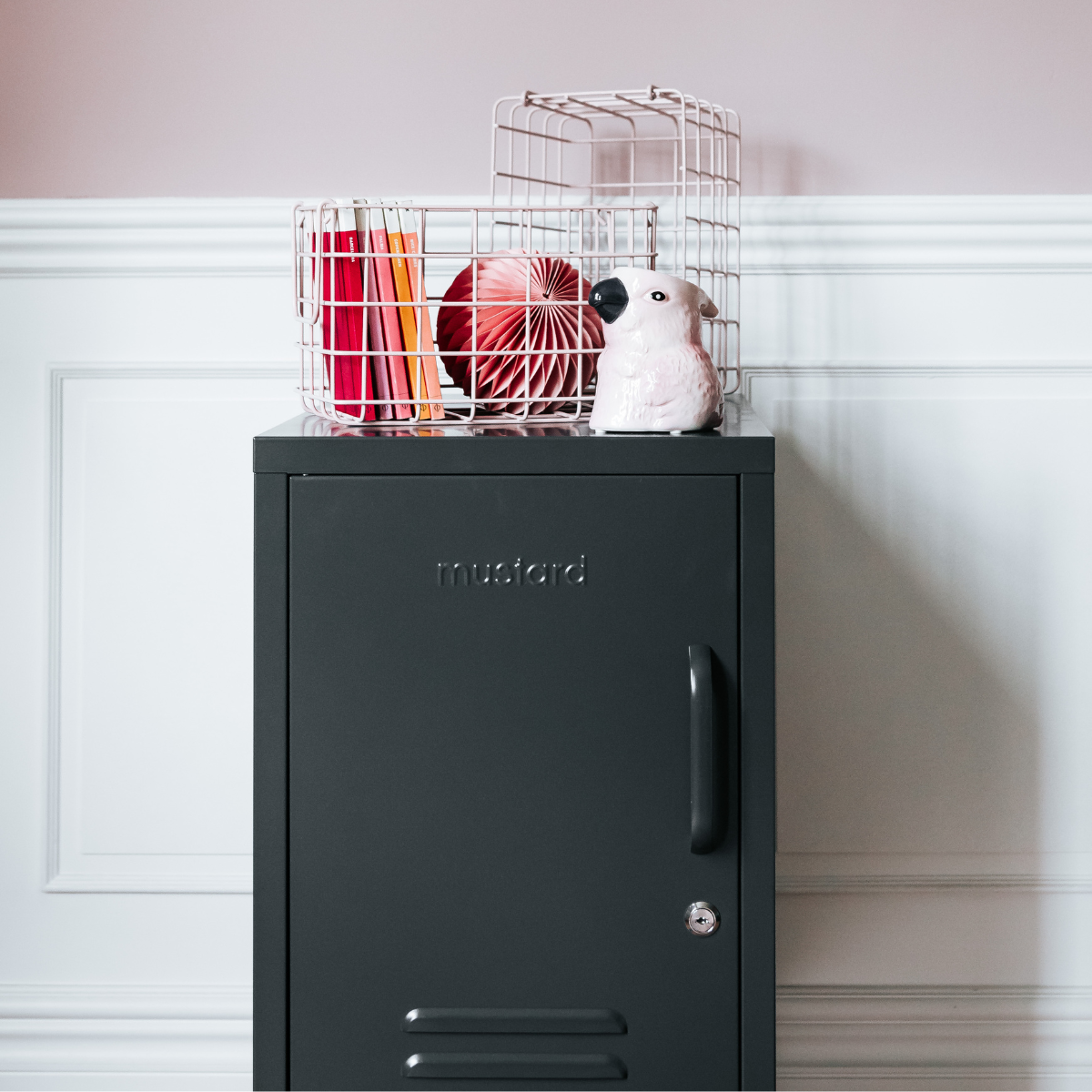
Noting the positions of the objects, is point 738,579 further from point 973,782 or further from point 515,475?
point 973,782

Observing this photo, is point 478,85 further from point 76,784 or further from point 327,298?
point 76,784

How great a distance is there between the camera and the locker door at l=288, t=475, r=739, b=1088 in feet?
2.64

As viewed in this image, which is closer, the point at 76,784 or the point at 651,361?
the point at 651,361

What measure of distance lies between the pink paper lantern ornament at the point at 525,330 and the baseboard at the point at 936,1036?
87 cm

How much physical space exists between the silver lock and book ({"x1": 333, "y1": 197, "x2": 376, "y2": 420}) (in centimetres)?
49

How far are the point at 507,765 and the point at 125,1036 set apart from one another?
87cm

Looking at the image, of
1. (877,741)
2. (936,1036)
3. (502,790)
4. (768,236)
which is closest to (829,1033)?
(936,1036)

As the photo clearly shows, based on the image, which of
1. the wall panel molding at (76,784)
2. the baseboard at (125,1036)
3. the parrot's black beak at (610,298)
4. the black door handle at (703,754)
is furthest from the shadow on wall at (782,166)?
the baseboard at (125,1036)

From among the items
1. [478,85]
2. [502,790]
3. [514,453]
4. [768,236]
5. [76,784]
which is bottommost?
[76,784]

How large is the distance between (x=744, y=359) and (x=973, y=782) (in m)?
0.61

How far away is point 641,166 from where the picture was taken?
1.29 metres

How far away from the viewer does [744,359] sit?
1299 mm

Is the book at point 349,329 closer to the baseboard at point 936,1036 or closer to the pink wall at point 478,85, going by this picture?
the pink wall at point 478,85

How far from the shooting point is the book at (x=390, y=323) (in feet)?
2.98
